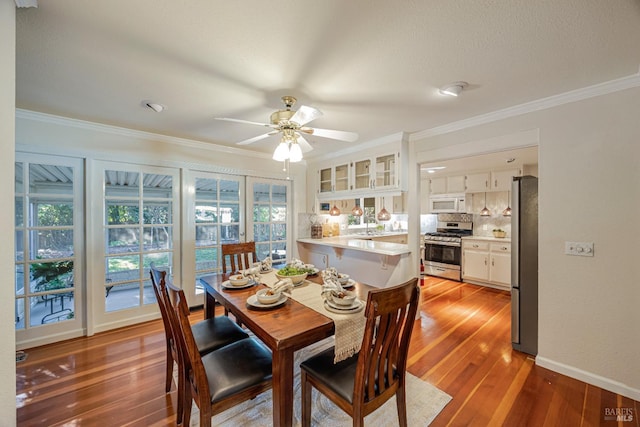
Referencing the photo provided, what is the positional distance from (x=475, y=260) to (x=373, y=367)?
4206 mm

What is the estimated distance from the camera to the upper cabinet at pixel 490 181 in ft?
15.1

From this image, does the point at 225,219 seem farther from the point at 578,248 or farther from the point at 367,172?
the point at 578,248

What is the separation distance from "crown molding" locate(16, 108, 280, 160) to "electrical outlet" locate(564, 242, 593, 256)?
12.2 ft

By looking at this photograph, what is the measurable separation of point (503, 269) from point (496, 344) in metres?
2.16

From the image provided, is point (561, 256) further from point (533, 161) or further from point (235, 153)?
Result: point (235, 153)

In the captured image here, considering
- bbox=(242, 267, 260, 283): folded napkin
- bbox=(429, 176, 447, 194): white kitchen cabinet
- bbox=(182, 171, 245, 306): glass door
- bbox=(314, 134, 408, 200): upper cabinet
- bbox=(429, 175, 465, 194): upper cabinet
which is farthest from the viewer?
bbox=(429, 176, 447, 194): white kitchen cabinet

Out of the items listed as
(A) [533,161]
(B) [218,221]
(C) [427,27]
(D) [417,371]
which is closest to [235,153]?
(B) [218,221]

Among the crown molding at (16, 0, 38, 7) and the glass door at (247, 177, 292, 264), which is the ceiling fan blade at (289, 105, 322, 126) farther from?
the glass door at (247, 177, 292, 264)

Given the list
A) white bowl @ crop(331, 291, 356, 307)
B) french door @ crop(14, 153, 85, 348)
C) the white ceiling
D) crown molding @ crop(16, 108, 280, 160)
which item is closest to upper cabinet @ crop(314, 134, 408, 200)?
the white ceiling

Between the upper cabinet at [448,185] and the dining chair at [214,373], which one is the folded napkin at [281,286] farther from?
the upper cabinet at [448,185]

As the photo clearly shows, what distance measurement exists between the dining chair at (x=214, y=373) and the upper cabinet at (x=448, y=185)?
498 centimetres

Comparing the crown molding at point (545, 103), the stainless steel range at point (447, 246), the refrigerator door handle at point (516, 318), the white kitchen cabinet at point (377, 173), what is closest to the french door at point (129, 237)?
the white kitchen cabinet at point (377, 173)

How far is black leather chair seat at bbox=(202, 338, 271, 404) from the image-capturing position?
1.38m

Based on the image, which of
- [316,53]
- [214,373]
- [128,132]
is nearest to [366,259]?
[214,373]
